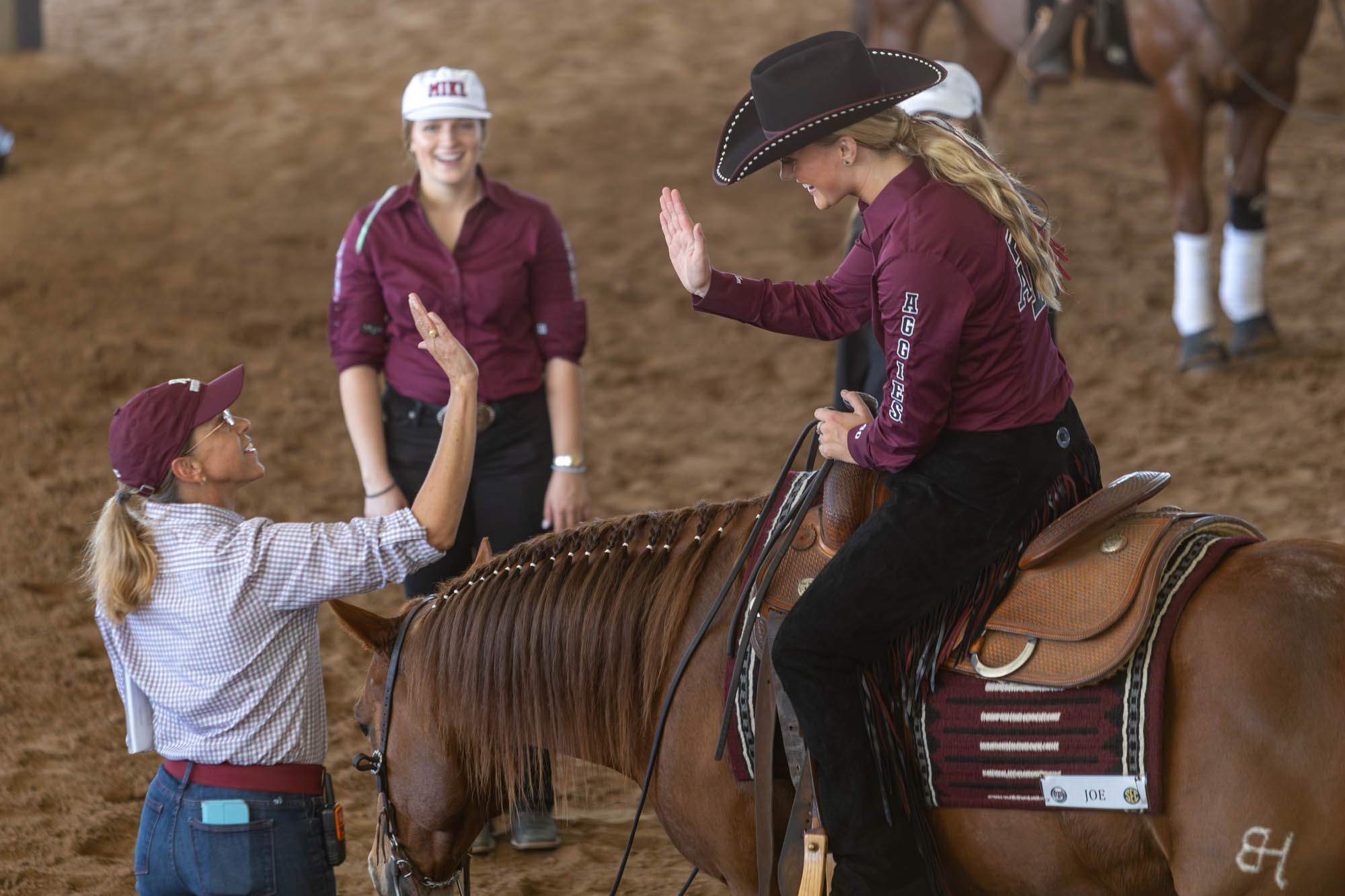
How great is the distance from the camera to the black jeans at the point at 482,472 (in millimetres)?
3268

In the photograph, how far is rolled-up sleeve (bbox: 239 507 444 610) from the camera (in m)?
2.14

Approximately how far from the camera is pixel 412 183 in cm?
326

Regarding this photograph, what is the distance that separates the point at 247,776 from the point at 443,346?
79 cm

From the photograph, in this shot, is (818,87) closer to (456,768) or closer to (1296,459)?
(456,768)

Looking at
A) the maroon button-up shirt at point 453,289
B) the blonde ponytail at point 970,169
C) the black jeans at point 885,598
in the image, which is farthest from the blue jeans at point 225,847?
the blonde ponytail at point 970,169

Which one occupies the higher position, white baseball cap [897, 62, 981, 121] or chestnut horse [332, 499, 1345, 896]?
white baseball cap [897, 62, 981, 121]

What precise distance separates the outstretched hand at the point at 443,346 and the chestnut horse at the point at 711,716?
0.33m

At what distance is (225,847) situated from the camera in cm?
219

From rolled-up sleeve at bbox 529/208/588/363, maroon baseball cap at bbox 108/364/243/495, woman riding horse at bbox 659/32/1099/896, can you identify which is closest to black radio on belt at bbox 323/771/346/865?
maroon baseball cap at bbox 108/364/243/495

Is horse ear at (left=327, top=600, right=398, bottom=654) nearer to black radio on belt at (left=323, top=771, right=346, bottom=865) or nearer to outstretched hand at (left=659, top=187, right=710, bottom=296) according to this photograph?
black radio on belt at (left=323, top=771, right=346, bottom=865)

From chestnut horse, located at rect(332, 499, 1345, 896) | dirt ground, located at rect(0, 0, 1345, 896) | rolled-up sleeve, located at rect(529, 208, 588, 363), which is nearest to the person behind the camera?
chestnut horse, located at rect(332, 499, 1345, 896)

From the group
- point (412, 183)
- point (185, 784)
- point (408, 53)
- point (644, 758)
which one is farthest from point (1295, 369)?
point (408, 53)

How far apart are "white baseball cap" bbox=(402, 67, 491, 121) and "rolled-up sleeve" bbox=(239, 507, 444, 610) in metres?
1.29

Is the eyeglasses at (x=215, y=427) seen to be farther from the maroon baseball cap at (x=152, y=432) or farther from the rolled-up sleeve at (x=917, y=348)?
the rolled-up sleeve at (x=917, y=348)
